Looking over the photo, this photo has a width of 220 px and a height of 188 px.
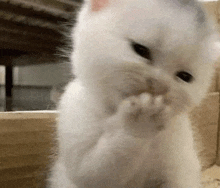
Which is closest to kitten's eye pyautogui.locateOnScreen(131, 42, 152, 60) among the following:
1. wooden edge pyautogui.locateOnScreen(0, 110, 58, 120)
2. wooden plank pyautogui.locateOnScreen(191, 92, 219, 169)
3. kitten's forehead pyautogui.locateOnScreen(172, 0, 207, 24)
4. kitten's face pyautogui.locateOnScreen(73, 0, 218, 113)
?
kitten's face pyautogui.locateOnScreen(73, 0, 218, 113)

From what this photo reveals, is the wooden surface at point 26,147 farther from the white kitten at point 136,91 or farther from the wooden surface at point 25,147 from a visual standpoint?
the white kitten at point 136,91

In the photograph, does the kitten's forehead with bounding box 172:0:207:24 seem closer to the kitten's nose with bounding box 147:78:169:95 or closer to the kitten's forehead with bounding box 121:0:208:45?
the kitten's forehead with bounding box 121:0:208:45

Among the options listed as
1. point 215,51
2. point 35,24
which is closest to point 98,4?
point 215,51

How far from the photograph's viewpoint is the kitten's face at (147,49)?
0.54 metres

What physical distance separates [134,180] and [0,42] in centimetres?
151

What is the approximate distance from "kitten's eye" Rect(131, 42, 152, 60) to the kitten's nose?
0.15 feet

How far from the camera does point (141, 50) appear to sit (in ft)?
1.81

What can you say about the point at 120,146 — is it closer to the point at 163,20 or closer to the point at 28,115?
the point at 163,20

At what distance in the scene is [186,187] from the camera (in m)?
0.72

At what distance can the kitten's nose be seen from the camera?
0.55m

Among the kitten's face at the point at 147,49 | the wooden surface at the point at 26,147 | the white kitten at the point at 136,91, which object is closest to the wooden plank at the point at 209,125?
the wooden surface at the point at 26,147

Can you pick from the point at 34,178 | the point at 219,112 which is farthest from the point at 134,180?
the point at 219,112

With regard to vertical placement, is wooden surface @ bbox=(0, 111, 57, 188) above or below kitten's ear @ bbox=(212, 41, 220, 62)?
below

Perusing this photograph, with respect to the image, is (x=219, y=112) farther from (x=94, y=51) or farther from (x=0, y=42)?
(x=0, y=42)
